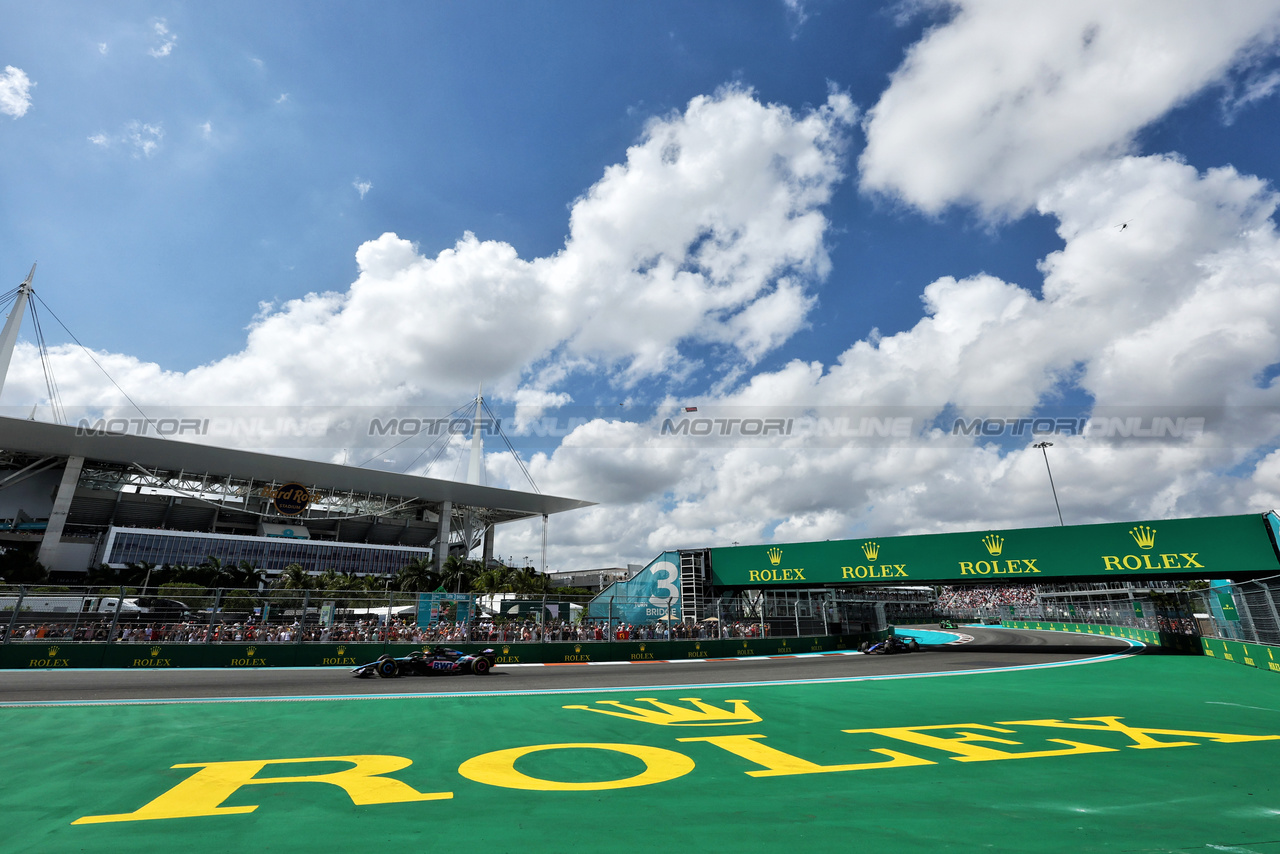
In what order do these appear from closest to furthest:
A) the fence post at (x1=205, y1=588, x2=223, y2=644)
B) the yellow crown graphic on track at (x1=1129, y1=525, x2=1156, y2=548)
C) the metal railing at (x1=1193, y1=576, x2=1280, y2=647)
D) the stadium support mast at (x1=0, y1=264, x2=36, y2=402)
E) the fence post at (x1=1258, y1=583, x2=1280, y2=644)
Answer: the fence post at (x1=1258, y1=583, x2=1280, y2=644) < the metal railing at (x1=1193, y1=576, x2=1280, y2=647) < the fence post at (x1=205, y1=588, x2=223, y2=644) < the yellow crown graphic on track at (x1=1129, y1=525, x2=1156, y2=548) < the stadium support mast at (x1=0, y1=264, x2=36, y2=402)

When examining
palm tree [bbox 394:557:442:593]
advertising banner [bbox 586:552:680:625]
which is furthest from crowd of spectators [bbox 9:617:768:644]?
palm tree [bbox 394:557:442:593]

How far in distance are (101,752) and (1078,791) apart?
1119 centimetres

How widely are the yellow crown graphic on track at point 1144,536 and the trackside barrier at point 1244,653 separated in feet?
13.5

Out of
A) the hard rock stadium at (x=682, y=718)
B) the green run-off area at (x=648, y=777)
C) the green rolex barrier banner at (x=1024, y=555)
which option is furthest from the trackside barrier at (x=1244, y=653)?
the green run-off area at (x=648, y=777)

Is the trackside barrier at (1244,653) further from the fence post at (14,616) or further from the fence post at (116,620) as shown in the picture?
the fence post at (14,616)

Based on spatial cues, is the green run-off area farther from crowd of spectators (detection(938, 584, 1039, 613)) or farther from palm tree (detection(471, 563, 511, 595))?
crowd of spectators (detection(938, 584, 1039, 613))

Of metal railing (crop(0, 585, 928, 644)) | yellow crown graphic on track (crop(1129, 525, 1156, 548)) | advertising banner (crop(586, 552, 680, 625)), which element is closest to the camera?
metal railing (crop(0, 585, 928, 644))

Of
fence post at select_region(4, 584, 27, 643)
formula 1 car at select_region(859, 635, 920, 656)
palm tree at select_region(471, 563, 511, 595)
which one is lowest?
formula 1 car at select_region(859, 635, 920, 656)

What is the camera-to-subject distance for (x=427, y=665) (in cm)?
1873

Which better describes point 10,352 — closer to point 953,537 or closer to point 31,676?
point 31,676

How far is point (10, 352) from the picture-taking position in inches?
2363

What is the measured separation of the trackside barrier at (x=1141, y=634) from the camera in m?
26.4

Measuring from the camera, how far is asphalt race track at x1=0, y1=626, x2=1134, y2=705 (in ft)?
44.6

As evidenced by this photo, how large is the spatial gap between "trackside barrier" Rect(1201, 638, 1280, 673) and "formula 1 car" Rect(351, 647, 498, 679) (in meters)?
24.2
